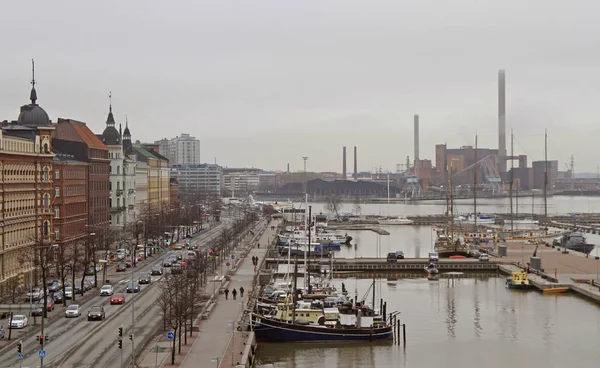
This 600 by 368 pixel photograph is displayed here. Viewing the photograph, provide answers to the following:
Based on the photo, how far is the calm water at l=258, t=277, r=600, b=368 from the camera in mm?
24328

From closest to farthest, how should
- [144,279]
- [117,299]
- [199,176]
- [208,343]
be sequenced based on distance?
[208,343]
[117,299]
[144,279]
[199,176]

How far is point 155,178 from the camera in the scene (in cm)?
7606

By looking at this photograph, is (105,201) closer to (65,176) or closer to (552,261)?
(65,176)

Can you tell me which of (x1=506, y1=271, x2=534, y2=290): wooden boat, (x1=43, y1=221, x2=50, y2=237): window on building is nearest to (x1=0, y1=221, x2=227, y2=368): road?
(x1=43, y1=221, x2=50, y2=237): window on building

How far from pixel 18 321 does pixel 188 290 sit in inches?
210

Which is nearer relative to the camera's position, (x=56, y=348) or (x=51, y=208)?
(x=56, y=348)

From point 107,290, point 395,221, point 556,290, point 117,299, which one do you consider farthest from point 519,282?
point 395,221

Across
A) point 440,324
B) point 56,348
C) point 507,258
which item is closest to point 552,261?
point 507,258

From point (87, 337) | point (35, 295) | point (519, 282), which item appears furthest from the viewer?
point (519, 282)

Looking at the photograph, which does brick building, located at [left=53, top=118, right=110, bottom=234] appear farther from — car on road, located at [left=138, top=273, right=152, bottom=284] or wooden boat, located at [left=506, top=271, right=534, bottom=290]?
wooden boat, located at [left=506, top=271, right=534, bottom=290]

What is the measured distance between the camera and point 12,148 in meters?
32.0

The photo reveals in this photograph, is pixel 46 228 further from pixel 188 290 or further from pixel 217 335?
pixel 217 335

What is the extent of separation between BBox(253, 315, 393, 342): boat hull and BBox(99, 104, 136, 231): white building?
29.5 m

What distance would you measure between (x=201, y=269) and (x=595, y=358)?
15.2m
